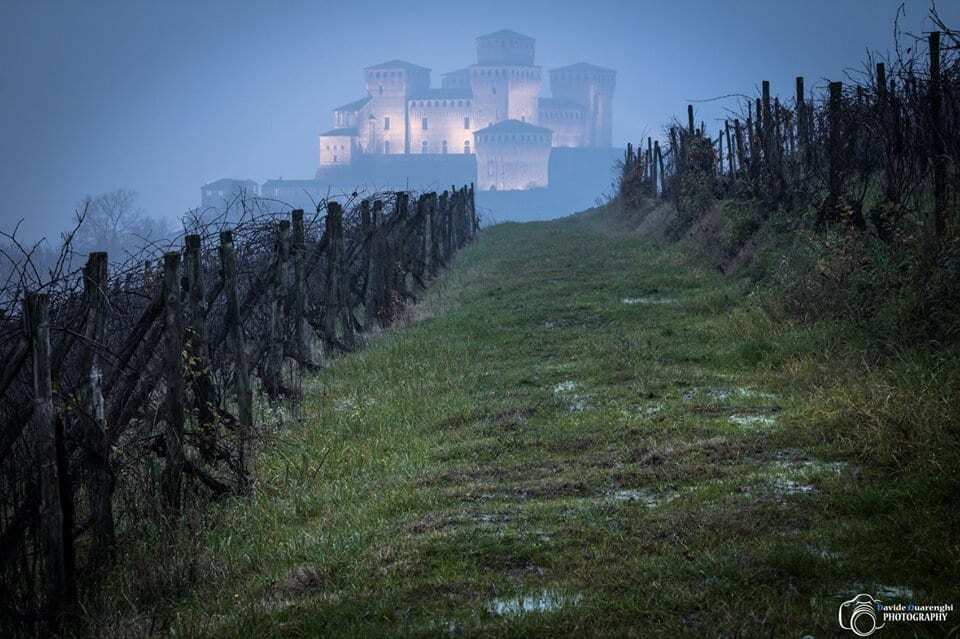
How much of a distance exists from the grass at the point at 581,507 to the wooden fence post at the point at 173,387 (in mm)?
462

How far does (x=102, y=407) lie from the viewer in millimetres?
6441

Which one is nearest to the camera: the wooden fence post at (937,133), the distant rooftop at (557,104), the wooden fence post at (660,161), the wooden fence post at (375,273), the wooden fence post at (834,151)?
the wooden fence post at (937,133)

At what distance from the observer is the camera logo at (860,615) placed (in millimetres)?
4199

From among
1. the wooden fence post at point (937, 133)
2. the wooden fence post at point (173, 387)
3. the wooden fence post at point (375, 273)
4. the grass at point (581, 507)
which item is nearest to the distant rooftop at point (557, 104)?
the wooden fence post at point (375, 273)

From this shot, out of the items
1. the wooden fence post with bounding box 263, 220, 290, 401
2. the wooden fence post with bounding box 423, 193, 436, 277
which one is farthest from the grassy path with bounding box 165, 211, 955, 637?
the wooden fence post with bounding box 423, 193, 436, 277

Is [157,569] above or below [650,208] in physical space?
below

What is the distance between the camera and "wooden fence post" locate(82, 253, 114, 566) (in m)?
6.18

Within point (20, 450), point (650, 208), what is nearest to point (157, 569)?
point (20, 450)

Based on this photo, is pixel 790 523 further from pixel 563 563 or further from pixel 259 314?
pixel 259 314

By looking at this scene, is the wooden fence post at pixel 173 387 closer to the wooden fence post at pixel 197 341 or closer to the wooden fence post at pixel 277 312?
the wooden fence post at pixel 197 341

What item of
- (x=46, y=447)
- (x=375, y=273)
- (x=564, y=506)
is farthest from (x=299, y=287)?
(x=46, y=447)

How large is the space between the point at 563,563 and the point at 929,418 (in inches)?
109

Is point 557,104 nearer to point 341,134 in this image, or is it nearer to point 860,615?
point 341,134

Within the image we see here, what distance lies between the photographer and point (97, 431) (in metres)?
6.19
